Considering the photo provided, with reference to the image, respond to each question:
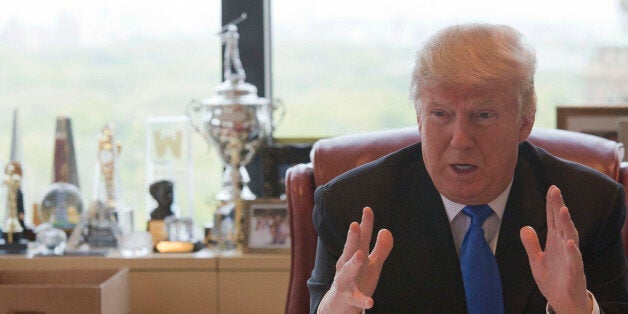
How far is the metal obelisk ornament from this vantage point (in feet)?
9.96

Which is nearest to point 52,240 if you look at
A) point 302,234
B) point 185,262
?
point 185,262

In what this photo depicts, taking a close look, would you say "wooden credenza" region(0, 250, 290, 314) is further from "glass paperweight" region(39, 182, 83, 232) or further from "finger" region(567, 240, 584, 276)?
"finger" region(567, 240, 584, 276)

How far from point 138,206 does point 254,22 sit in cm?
73

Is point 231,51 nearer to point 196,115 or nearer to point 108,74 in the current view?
point 196,115

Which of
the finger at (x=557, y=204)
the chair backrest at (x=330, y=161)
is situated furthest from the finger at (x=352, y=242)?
the chair backrest at (x=330, y=161)

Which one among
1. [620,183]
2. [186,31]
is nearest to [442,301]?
[620,183]

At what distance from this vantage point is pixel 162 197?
10.3 ft

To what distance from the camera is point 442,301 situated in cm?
193

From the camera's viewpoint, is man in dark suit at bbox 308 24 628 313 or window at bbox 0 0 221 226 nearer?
man in dark suit at bbox 308 24 628 313

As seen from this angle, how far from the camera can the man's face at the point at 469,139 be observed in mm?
1819

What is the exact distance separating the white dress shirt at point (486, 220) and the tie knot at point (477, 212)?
0.02 m

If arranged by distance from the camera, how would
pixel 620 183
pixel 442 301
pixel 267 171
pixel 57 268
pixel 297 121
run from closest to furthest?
pixel 442 301, pixel 620 183, pixel 57 268, pixel 267 171, pixel 297 121

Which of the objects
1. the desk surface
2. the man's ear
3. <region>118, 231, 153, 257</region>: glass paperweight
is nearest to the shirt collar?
the man's ear

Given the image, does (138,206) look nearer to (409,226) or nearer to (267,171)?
(267,171)
